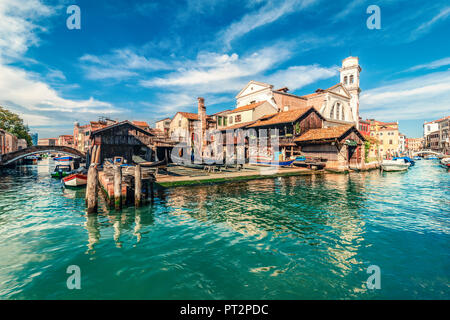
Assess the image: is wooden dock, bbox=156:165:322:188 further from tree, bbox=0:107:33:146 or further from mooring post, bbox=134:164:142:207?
tree, bbox=0:107:33:146

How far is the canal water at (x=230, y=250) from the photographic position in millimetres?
5363

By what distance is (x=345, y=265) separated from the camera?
6.26 m

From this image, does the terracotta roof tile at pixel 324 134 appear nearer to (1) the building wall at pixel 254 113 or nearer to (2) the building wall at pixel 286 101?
(1) the building wall at pixel 254 113

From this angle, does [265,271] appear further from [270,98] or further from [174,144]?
[270,98]

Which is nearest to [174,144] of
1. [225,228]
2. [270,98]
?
[270,98]

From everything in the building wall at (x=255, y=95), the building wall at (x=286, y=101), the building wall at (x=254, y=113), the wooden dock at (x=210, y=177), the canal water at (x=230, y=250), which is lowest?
the canal water at (x=230, y=250)

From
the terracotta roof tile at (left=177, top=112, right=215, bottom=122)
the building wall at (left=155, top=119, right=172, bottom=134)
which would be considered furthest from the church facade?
the building wall at (left=155, top=119, right=172, bottom=134)

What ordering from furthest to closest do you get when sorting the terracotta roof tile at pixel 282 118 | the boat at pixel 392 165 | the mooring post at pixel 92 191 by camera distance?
1. the terracotta roof tile at pixel 282 118
2. the boat at pixel 392 165
3. the mooring post at pixel 92 191

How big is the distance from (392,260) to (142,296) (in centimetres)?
761

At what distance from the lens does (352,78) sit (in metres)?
48.8

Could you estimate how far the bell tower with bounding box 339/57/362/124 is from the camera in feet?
156

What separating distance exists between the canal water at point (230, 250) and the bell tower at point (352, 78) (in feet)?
134

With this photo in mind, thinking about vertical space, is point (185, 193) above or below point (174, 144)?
below

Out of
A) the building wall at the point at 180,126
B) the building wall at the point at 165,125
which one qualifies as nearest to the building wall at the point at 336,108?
the building wall at the point at 180,126
